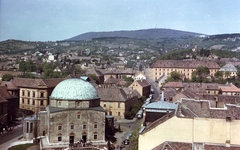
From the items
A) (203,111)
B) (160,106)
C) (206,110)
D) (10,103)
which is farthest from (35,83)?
(206,110)

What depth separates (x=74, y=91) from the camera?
183 feet

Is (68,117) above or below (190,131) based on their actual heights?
below

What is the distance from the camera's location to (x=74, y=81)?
5825cm

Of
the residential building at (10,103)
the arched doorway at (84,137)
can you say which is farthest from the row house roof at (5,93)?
the arched doorway at (84,137)

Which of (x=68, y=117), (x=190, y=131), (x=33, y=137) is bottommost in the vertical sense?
(x=33, y=137)

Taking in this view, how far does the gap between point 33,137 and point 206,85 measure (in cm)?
6289

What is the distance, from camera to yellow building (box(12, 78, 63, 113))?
8300cm

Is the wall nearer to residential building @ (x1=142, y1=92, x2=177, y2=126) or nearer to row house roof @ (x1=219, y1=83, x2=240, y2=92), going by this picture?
residential building @ (x1=142, y1=92, x2=177, y2=126)

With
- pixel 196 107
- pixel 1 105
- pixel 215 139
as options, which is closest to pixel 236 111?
pixel 196 107

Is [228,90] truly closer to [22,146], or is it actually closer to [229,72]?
[229,72]

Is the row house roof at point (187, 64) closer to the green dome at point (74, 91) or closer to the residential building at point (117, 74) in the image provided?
the residential building at point (117, 74)

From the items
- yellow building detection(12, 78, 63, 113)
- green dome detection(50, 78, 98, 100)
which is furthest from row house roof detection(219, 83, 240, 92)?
green dome detection(50, 78, 98, 100)

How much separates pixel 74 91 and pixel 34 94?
31.5 m

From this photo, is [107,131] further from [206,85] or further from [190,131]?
[206,85]
